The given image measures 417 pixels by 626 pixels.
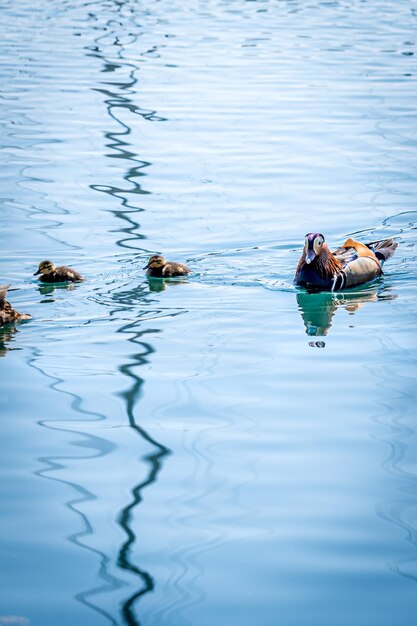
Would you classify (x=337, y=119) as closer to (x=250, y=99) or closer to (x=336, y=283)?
(x=250, y=99)

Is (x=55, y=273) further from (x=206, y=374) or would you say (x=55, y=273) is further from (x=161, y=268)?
(x=206, y=374)

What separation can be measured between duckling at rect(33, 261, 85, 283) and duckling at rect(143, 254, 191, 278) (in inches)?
21.1

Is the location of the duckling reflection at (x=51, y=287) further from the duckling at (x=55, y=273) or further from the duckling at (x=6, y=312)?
the duckling at (x=6, y=312)

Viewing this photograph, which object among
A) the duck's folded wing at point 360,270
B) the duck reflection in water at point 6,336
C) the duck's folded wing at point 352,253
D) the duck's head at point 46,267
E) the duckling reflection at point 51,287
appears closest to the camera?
the duck reflection in water at point 6,336

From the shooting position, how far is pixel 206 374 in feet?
23.4

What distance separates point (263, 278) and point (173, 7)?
2361 cm

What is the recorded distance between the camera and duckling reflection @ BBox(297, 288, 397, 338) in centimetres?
835

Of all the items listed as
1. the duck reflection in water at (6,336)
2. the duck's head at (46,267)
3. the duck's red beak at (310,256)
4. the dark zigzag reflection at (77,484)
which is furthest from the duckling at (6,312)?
the duck's red beak at (310,256)

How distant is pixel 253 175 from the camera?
1379cm

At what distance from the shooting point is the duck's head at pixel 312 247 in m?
9.13

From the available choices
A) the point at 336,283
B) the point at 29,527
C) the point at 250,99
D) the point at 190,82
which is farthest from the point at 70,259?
the point at 190,82

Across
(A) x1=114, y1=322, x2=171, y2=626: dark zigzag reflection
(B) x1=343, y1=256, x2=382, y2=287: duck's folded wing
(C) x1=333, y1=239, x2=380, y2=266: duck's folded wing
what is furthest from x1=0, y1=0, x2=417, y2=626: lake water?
(C) x1=333, y1=239, x2=380, y2=266: duck's folded wing

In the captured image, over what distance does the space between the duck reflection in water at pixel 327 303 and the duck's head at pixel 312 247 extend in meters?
0.27

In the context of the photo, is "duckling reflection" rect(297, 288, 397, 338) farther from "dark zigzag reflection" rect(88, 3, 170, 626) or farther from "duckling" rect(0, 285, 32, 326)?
"duckling" rect(0, 285, 32, 326)
